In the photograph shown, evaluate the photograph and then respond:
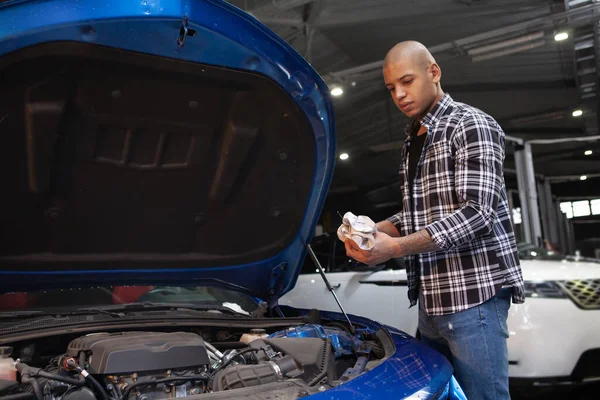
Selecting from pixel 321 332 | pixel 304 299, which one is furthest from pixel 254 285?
pixel 304 299

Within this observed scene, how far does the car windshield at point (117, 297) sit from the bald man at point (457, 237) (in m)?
0.94

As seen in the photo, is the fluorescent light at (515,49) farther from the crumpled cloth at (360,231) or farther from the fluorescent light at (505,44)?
the crumpled cloth at (360,231)

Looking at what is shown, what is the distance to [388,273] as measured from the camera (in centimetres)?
437

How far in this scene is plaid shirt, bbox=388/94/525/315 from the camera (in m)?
1.68

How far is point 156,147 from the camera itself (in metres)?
1.92

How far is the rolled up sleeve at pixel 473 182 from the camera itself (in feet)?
5.42

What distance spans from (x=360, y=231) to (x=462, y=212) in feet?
1.11

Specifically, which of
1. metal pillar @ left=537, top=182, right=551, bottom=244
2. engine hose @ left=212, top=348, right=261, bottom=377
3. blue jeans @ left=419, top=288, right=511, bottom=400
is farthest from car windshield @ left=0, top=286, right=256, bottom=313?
metal pillar @ left=537, top=182, right=551, bottom=244

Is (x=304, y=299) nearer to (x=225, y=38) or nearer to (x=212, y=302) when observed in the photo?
(x=212, y=302)

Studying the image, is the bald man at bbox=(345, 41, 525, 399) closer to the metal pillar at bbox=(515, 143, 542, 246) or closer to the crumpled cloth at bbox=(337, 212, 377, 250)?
the crumpled cloth at bbox=(337, 212, 377, 250)

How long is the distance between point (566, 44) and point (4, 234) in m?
6.99

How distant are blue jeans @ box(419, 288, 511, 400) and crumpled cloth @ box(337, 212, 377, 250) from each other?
413 millimetres

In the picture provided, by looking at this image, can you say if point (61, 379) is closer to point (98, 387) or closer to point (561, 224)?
point (98, 387)

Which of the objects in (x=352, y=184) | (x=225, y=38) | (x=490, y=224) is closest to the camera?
(x=225, y=38)
